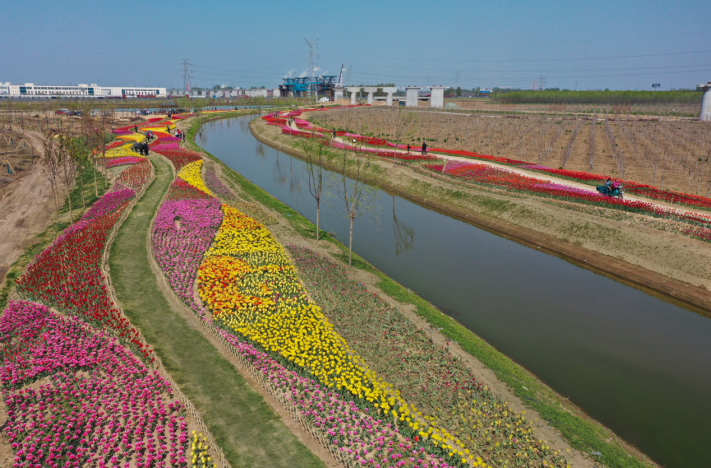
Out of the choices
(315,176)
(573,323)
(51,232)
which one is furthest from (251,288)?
(315,176)

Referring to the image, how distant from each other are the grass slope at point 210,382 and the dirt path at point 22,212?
7.84 metres

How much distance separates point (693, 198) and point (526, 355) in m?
28.3

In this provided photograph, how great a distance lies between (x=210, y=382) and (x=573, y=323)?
17608mm

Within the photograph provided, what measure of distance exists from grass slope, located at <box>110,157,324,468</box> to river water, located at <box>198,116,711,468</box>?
11.2 metres

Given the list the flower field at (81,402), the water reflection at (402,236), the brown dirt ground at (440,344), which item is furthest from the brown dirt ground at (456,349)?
the flower field at (81,402)

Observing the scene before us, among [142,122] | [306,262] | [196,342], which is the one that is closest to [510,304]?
[306,262]

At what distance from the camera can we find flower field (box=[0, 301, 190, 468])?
11773mm

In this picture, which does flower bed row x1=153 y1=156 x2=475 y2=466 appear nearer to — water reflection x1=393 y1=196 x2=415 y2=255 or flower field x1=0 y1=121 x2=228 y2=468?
flower field x1=0 y1=121 x2=228 y2=468

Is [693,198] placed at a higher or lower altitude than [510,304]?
higher

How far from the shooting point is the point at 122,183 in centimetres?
4150

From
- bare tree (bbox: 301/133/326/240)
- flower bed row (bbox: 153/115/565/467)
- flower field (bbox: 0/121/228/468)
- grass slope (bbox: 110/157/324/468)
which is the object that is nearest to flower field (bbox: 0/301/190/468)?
flower field (bbox: 0/121/228/468)

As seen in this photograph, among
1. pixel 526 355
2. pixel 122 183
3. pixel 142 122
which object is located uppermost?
pixel 142 122

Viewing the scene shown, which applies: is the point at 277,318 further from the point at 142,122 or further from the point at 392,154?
the point at 142,122

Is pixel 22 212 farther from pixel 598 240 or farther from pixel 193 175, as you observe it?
pixel 598 240
